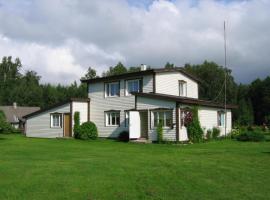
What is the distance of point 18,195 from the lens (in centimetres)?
882

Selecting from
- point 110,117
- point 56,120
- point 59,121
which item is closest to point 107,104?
point 110,117

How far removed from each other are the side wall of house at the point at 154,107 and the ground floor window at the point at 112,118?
360 cm

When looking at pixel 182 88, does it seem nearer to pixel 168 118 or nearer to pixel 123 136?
pixel 168 118

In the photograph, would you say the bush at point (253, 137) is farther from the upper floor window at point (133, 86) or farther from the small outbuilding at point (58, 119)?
the small outbuilding at point (58, 119)

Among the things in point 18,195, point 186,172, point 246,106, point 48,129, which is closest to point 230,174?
point 186,172

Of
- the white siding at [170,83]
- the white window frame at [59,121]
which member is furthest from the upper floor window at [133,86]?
the white window frame at [59,121]

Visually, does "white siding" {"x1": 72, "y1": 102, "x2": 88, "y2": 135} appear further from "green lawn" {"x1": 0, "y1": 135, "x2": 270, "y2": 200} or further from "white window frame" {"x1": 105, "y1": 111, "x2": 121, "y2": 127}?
A: "green lawn" {"x1": 0, "y1": 135, "x2": 270, "y2": 200}

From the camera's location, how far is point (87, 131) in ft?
109

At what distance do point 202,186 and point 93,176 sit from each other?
333 cm

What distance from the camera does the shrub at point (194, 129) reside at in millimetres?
27906

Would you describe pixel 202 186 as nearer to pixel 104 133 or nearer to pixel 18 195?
pixel 18 195

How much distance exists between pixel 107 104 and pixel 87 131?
118 inches

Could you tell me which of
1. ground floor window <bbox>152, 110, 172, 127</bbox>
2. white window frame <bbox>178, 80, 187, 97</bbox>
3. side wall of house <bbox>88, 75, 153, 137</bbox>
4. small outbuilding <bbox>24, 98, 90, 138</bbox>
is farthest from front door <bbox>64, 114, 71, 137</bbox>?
white window frame <bbox>178, 80, 187, 97</bbox>

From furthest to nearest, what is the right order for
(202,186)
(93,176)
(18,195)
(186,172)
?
(186,172)
(93,176)
(202,186)
(18,195)
